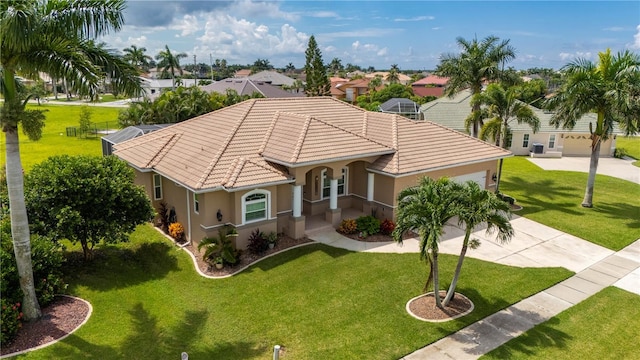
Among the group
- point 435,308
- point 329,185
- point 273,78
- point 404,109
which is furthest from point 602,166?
point 273,78

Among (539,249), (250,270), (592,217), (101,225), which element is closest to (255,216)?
(250,270)

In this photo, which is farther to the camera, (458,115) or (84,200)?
(458,115)

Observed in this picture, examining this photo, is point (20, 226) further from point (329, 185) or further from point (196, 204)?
point (329, 185)

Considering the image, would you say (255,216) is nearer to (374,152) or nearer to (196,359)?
(374,152)

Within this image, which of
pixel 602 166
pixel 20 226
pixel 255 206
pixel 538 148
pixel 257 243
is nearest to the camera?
pixel 20 226

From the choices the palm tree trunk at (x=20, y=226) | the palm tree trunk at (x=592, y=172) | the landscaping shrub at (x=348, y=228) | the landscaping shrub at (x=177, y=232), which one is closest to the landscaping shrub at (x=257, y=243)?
the landscaping shrub at (x=177, y=232)
